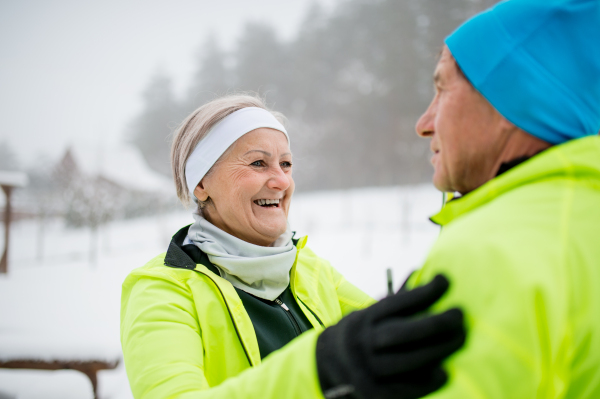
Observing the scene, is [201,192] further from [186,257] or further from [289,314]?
[289,314]

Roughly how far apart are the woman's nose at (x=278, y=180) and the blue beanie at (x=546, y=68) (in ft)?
3.70

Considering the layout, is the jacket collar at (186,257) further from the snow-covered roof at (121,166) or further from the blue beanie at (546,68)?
the snow-covered roof at (121,166)

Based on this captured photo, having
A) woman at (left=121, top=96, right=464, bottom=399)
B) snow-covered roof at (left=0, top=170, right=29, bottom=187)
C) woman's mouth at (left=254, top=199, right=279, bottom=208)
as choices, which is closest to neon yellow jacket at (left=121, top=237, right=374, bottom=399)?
woman at (left=121, top=96, right=464, bottom=399)

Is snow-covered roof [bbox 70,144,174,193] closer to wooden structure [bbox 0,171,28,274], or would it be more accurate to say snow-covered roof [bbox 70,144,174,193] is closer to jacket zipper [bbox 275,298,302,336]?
wooden structure [bbox 0,171,28,274]

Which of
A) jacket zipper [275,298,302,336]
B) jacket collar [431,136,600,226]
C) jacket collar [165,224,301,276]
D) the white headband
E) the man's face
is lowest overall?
jacket zipper [275,298,302,336]

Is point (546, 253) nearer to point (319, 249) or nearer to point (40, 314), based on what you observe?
point (40, 314)

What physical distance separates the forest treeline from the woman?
1323 centimetres

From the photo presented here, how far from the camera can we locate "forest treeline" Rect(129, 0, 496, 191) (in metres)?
15.6

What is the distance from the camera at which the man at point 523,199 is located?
0.54m

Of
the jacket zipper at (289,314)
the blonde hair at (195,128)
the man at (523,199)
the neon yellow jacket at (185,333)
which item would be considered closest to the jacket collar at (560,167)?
the man at (523,199)

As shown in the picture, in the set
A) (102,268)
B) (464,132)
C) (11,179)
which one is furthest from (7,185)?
(464,132)

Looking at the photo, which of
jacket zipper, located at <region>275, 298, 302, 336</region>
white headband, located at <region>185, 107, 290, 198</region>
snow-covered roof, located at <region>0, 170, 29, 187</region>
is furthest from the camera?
snow-covered roof, located at <region>0, 170, 29, 187</region>

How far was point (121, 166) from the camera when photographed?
2255cm

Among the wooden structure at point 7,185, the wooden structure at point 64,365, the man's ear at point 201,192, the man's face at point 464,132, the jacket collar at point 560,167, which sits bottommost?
the wooden structure at point 64,365
